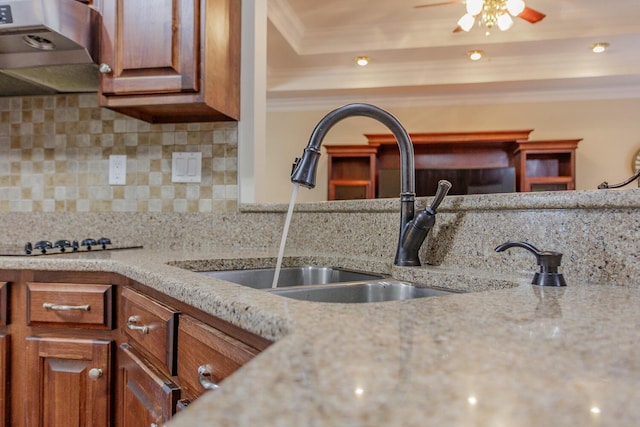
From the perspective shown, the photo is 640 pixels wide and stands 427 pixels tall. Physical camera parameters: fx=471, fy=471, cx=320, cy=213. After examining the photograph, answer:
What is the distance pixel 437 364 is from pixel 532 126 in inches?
196

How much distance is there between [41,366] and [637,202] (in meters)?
1.39

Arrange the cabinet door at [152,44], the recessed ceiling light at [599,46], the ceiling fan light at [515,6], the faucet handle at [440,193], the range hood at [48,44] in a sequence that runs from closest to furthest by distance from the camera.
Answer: the faucet handle at [440,193]
the range hood at [48,44]
the cabinet door at [152,44]
the ceiling fan light at [515,6]
the recessed ceiling light at [599,46]

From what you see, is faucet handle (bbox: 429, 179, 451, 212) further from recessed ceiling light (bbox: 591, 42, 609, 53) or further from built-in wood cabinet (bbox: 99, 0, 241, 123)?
recessed ceiling light (bbox: 591, 42, 609, 53)

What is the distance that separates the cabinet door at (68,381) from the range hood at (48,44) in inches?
34.6

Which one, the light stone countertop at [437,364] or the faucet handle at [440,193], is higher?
the faucet handle at [440,193]

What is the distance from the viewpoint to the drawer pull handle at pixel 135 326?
1.00 m

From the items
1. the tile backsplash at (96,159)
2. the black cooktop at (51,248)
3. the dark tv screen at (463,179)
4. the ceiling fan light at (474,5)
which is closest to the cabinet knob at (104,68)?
the tile backsplash at (96,159)

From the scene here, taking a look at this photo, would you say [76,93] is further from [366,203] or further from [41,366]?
[366,203]

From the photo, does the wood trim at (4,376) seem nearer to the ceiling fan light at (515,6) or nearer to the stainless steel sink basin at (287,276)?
the stainless steel sink basin at (287,276)

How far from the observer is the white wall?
462cm

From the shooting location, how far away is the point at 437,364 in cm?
36

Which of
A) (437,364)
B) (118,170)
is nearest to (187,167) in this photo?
(118,170)

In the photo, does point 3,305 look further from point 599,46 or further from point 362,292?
point 599,46

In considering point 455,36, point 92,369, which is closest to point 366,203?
point 92,369
